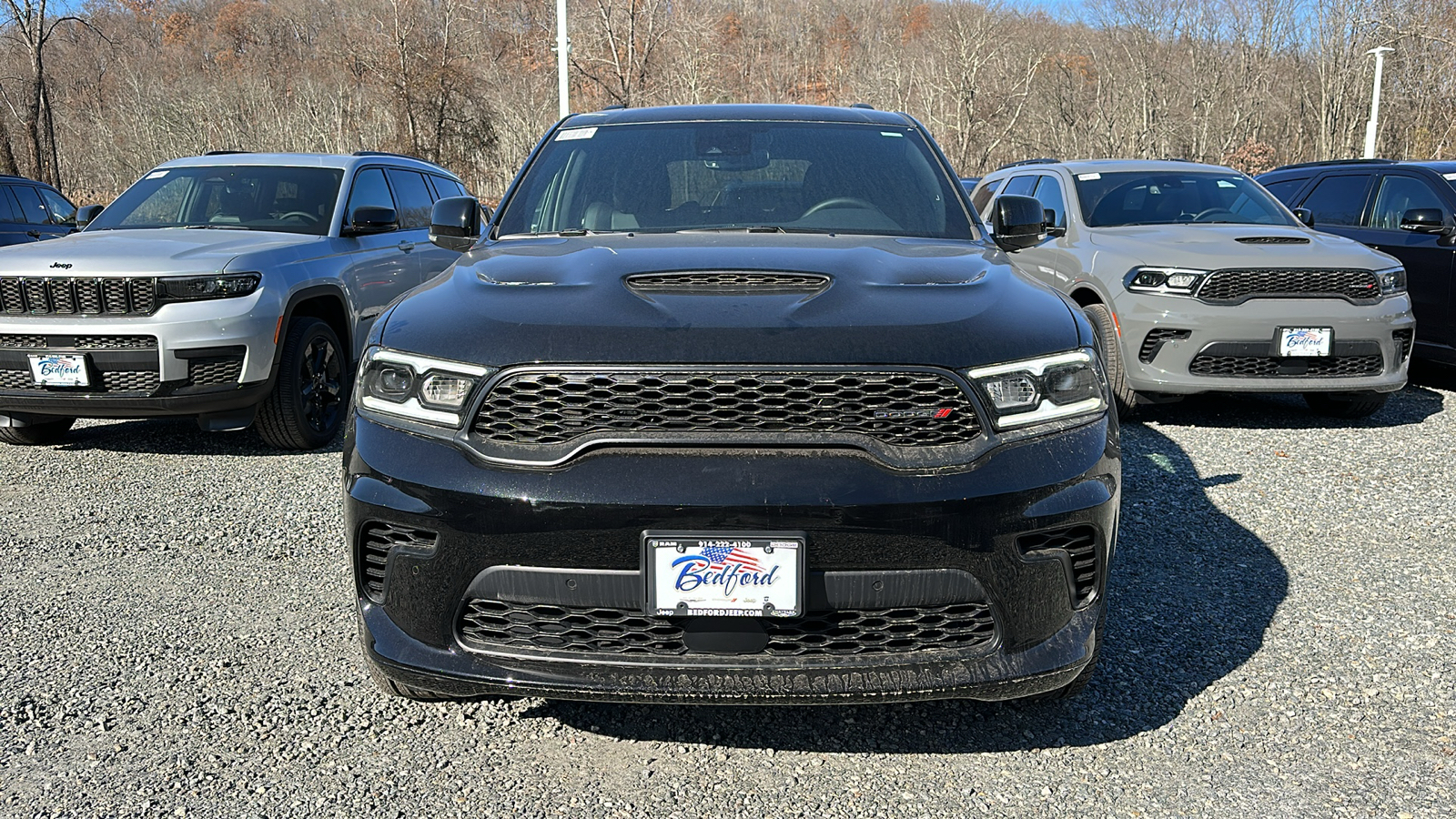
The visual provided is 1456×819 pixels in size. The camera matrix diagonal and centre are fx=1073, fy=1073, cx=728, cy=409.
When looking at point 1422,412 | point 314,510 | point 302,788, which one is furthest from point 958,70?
point 302,788

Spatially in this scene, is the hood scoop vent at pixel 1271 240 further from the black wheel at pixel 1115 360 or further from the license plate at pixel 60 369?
the license plate at pixel 60 369

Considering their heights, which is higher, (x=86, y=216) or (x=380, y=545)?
(x=86, y=216)

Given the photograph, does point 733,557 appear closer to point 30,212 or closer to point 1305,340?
point 1305,340

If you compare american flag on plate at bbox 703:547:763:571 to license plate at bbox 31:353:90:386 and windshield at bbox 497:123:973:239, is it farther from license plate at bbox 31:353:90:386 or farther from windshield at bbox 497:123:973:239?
license plate at bbox 31:353:90:386

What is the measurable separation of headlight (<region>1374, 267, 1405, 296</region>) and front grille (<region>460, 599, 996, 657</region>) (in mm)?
5761

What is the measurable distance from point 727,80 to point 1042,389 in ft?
153

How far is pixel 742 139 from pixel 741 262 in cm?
120

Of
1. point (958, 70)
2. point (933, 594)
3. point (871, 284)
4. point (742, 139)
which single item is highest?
point (958, 70)

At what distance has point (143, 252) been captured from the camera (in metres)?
5.84

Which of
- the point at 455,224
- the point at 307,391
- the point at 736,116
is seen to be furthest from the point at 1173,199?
the point at 307,391

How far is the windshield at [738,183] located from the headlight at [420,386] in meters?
1.20

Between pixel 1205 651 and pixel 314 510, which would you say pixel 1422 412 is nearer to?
pixel 1205 651

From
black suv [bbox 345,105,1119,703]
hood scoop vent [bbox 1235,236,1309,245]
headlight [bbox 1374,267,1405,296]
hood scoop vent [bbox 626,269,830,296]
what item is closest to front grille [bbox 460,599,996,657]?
black suv [bbox 345,105,1119,703]

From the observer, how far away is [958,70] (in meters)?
35.8
